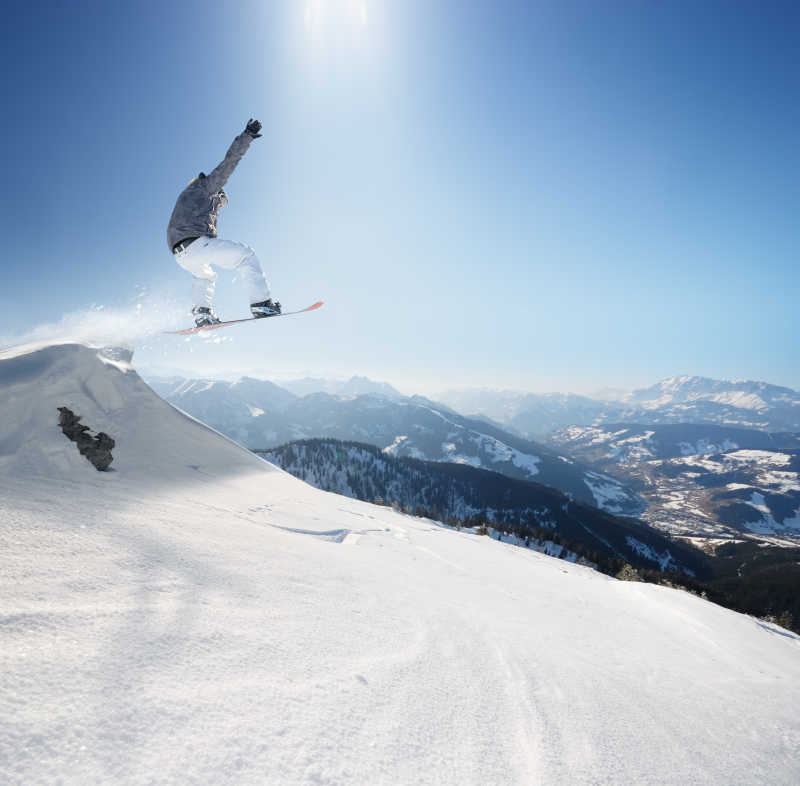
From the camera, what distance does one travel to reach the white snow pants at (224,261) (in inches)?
276

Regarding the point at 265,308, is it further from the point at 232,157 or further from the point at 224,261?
the point at 232,157

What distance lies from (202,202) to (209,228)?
1.69 feet

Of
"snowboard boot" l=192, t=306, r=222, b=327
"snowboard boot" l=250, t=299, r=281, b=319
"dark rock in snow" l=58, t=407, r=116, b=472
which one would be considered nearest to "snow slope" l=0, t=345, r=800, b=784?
"dark rock in snow" l=58, t=407, r=116, b=472

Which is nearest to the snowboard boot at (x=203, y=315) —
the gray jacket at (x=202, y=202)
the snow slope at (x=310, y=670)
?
the gray jacket at (x=202, y=202)

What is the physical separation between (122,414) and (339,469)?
598 feet

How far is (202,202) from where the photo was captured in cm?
706

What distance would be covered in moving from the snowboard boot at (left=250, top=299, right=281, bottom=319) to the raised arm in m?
2.38

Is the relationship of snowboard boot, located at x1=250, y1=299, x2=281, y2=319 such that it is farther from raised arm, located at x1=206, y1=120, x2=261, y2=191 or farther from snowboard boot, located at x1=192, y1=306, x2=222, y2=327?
raised arm, located at x1=206, y1=120, x2=261, y2=191

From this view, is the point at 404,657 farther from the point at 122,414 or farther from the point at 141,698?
the point at 122,414

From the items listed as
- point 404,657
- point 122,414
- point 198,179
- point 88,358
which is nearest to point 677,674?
point 404,657

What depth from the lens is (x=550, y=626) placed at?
11.7 feet

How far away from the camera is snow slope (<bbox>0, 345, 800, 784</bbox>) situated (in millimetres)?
1289

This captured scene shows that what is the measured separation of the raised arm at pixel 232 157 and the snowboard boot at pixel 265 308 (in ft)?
7.80

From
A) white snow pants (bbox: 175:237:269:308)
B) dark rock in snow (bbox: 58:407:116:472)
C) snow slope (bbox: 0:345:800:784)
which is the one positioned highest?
white snow pants (bbox: 175:237:269:308)
